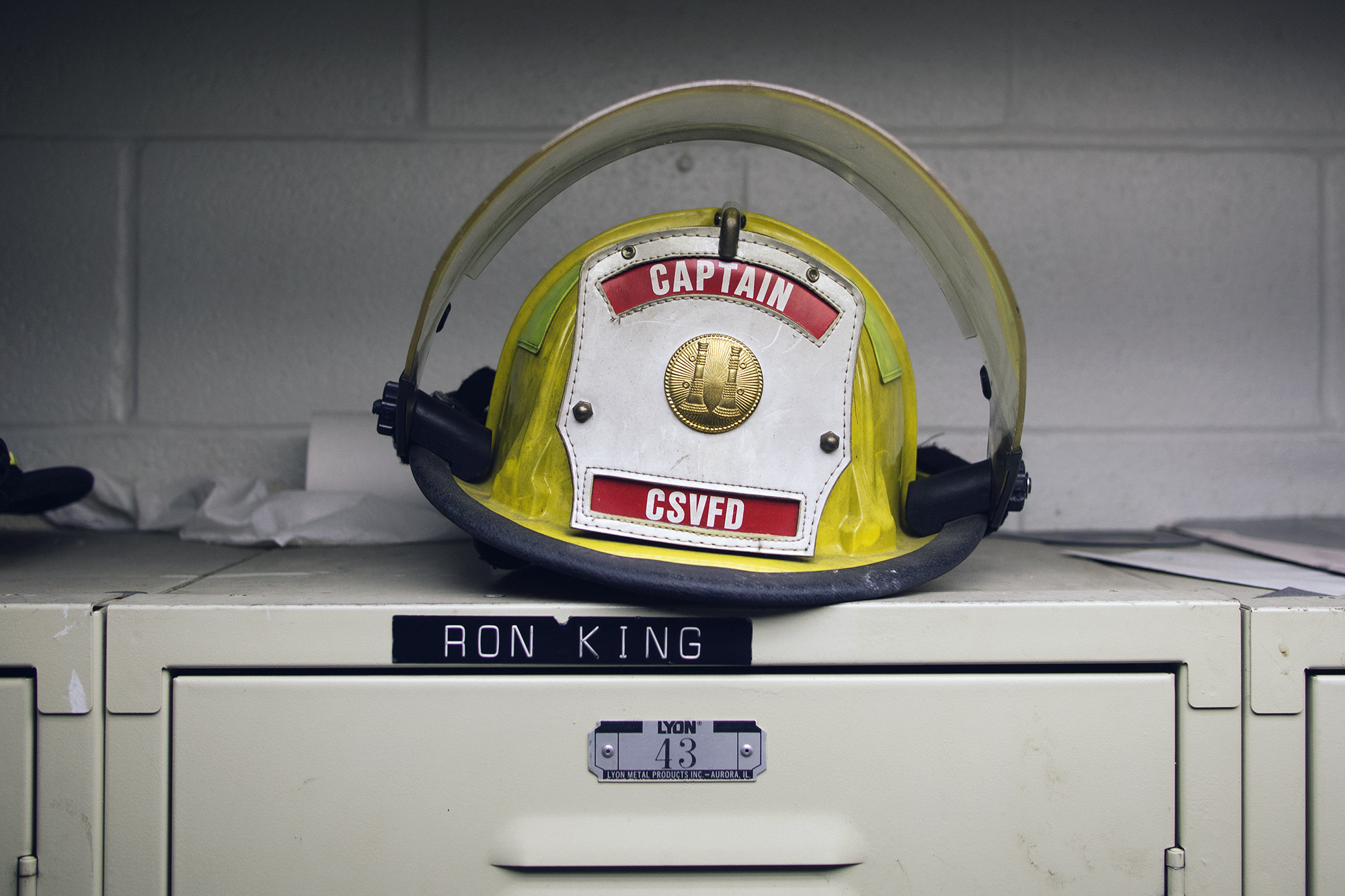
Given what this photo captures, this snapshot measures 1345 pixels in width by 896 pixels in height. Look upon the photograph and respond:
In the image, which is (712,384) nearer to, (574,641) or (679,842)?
(574,641)

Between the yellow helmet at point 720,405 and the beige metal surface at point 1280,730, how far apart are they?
0.20 meters

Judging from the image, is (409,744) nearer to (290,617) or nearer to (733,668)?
(290,617)

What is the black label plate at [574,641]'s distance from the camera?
0.52m

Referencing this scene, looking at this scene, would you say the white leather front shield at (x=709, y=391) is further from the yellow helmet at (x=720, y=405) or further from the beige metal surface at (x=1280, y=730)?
the beige metal surface at (x=1280, y=730)

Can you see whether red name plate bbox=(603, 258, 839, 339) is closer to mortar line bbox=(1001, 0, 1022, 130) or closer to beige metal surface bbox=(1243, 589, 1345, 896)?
beige metal surface bbox=(1243, 589, 1345, 896)

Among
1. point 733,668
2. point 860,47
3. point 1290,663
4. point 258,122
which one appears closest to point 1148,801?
point 1290,663

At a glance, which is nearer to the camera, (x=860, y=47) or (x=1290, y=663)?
(x=1290, y=663)

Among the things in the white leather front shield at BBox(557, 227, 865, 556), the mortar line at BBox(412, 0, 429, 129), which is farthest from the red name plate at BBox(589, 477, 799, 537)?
the mortar line at BBox(412, 0, 429, 129)

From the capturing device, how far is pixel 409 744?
52 cm

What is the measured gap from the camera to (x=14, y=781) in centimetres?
50

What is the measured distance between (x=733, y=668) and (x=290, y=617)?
32cm

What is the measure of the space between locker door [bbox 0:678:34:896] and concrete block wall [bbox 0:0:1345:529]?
0.62m

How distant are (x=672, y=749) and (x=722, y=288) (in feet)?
1.14

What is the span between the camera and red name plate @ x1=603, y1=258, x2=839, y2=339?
574 millimetres
